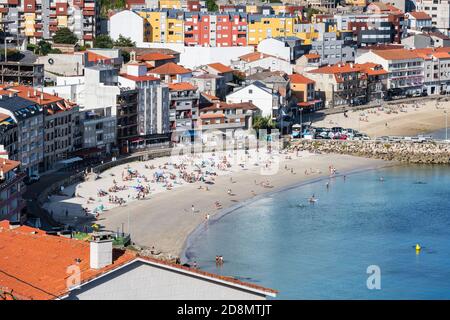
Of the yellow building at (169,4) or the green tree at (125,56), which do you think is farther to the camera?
the yellow building at (169,4)

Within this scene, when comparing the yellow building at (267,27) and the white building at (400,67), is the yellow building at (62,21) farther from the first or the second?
the white building at (400,67)

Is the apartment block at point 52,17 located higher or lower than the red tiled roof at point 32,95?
higher

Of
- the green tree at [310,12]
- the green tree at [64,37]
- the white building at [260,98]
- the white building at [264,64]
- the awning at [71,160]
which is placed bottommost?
the awning at [71,160]

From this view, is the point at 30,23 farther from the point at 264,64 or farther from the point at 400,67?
the point at 400,67

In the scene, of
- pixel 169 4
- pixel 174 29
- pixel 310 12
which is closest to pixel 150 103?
pixel 174 29

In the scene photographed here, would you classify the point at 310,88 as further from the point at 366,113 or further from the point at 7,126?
the point at 7,126

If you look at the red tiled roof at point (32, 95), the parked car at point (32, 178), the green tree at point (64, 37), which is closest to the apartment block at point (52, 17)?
the green tree at point (64, 37)
